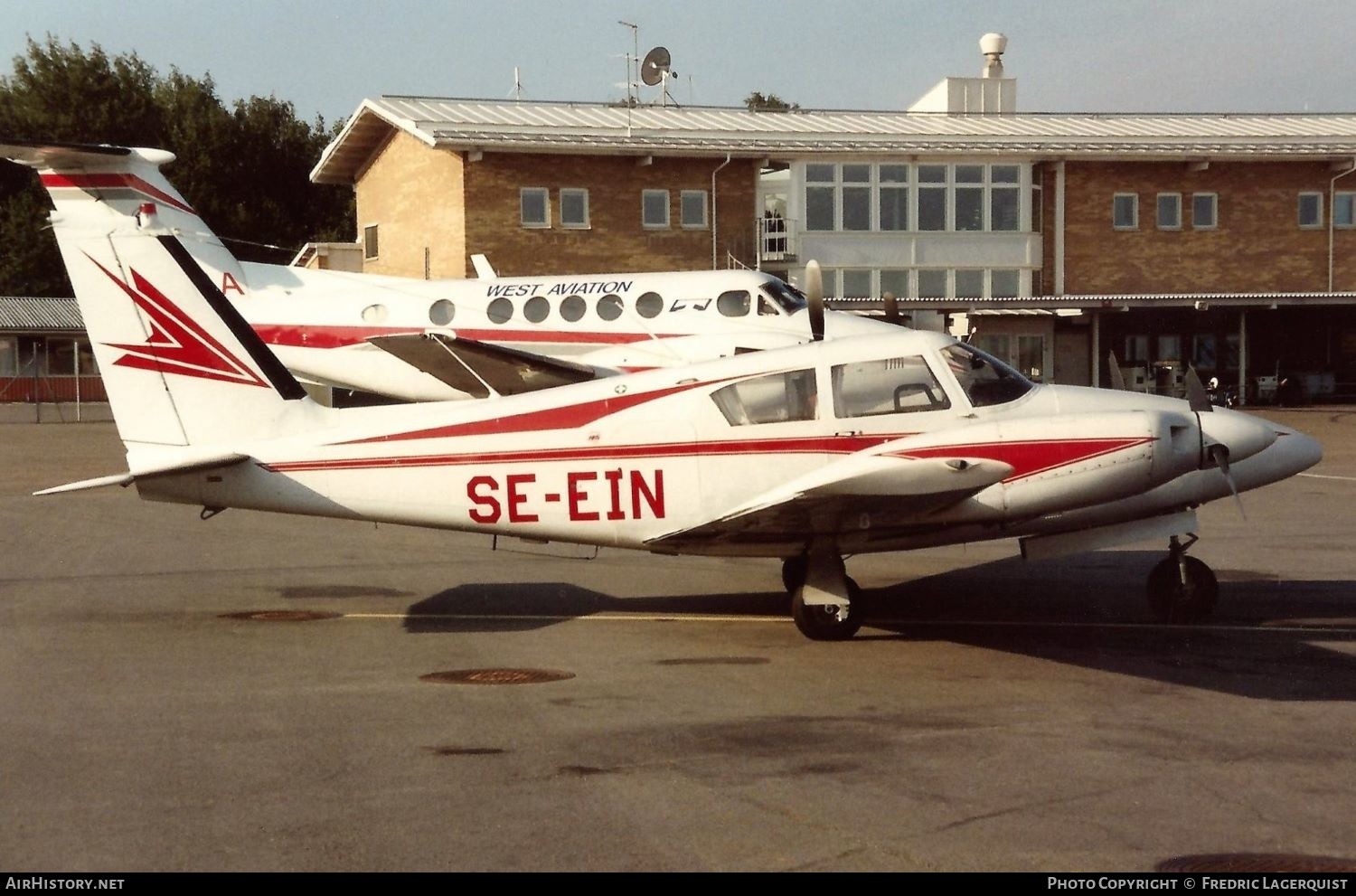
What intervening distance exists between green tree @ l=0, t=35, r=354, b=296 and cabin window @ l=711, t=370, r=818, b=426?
65.3 metres

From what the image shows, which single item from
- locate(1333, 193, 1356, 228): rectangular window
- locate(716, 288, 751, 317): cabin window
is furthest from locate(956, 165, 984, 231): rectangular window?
locate(716, 288, 751, 317): cabin window

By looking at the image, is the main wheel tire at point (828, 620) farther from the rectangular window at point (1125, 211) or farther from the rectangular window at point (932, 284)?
the rectangular window at point (1125, 211)

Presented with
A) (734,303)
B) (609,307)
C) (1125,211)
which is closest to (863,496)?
(734,303)

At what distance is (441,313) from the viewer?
21969mm

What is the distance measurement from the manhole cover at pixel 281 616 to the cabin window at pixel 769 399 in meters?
4.17

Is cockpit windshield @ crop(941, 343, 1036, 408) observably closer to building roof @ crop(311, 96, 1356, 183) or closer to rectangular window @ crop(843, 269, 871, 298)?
building roof @ crop(311, 96, 1356, 183)

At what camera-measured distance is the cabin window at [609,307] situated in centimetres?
2152

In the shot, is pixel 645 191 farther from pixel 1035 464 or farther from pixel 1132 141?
pixel 1035 464

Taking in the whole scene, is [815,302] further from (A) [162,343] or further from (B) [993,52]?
(B) [993,52]

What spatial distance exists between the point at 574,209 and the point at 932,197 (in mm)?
12184

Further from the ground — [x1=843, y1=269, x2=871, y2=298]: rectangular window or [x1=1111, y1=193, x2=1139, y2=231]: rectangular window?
[x1=1111, y1=193, x2=1139, y2=231]: rectangular window

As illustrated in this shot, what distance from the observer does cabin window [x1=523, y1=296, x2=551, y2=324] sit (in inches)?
865

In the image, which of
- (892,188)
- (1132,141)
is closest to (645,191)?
(892,188)

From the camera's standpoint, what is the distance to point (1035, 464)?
35.4ft
